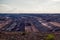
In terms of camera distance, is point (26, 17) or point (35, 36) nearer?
point (35, 36)

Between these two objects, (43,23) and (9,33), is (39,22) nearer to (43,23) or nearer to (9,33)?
(43,23)

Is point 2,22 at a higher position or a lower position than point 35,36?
higher

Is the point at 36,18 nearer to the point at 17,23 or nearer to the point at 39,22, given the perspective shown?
the point at 39,22

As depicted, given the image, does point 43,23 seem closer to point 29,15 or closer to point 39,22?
point 39,22

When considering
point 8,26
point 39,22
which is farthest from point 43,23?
point 8,26

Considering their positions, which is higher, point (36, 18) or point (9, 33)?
point (36, 18)

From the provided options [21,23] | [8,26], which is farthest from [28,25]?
[8,26]

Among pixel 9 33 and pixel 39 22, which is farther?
pixel 39 22
